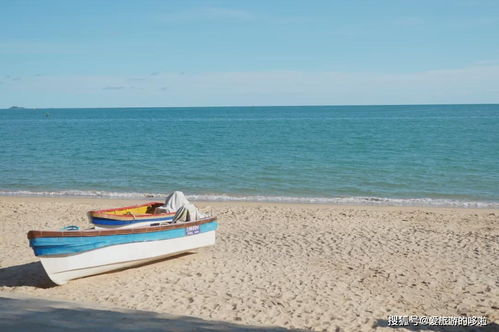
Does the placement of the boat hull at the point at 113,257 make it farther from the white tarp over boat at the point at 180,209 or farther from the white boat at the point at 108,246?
the white tarp over boat at the point at 180,209

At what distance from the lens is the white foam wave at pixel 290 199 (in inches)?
757

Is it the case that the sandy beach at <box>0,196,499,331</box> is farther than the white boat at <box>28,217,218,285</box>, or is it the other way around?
the white boat at <box>28,217,218,285</box>

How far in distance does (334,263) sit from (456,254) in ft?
10.3

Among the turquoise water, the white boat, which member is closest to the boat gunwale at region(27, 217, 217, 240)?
the white boat

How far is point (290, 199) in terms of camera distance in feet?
66.3

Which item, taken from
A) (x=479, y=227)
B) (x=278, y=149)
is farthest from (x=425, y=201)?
(x=278, y=149)

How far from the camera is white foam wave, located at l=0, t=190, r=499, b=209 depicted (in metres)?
19.2

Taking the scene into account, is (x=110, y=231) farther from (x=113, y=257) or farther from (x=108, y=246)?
(x=113, y=257)

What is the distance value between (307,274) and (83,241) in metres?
4.60

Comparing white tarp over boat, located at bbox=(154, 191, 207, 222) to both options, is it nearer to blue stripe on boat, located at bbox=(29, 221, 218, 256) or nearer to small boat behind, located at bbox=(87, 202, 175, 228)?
small boat behind, located at bbox=(87, 202, 175, 228)

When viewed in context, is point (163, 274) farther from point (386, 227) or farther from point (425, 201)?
point (425, 201)

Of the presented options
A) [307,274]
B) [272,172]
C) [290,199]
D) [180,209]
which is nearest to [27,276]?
[180,209]

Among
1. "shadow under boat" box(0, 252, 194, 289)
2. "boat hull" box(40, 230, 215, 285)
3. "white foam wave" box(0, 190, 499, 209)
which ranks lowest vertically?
"shadow under boat" box(0, 252, 194, 289)

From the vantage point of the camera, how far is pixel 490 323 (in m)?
7.57
